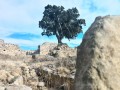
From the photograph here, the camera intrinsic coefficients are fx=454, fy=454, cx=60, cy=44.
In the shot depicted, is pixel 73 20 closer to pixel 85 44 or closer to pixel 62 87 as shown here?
pixel 62 87

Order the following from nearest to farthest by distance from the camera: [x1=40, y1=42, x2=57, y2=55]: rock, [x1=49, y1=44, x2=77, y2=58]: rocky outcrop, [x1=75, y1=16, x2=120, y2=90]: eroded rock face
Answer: [x1=75, y1=16, x2=120, y2=90]: eroded rock face → [x1=49, y1=44, x2=77, y2=58]: rocky outcrop → [x1=40, y1=42, x2=57, y2=55]: rock

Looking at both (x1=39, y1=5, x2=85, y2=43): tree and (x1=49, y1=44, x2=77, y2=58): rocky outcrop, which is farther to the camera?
(x1=39, y1=5, x2=85, y2=43): tree

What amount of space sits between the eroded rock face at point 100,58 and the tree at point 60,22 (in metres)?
49.2

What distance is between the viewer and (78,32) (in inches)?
2217

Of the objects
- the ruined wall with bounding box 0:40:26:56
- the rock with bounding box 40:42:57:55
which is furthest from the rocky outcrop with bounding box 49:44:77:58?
the rock with bounding box 40:42:57:55

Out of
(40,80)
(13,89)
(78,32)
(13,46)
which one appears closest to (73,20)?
(78,32)

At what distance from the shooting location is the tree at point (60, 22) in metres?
56.1

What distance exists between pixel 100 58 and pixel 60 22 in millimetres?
50251

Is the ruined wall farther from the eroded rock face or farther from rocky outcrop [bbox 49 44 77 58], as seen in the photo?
the eroded rock face

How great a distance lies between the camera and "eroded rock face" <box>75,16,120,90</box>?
6.16 m

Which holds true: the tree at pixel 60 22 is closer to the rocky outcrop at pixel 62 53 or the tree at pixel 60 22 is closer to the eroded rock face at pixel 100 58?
the rocky outcrop at pixel 62 53

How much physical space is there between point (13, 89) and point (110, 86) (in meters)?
4.31

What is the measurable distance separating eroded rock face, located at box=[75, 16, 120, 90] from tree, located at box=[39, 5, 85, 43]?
1938 inches

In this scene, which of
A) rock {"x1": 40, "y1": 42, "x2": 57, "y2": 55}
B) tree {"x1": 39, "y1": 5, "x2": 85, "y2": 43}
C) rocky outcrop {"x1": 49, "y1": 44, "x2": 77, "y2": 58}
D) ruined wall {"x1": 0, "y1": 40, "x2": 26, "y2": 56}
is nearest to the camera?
rocky outcrop {"x1": 49, "y1": 44, "x2": 77, "y2": 58}
